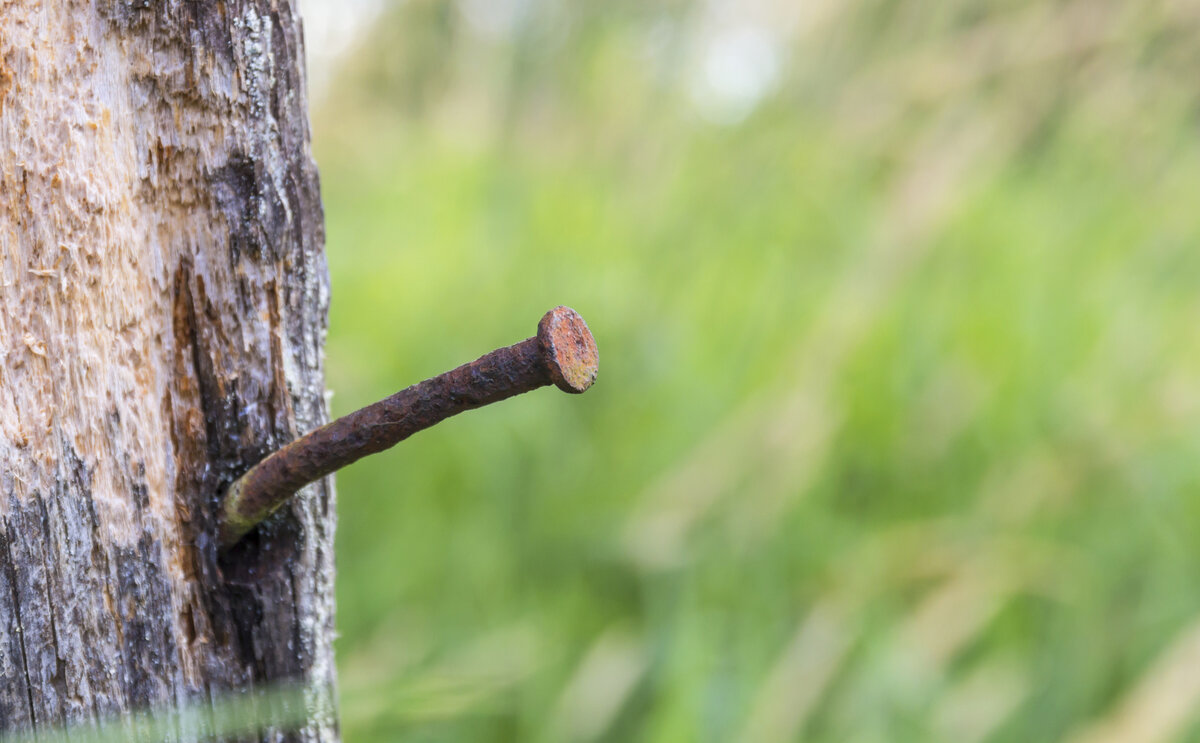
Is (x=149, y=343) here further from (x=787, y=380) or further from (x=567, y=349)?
(x=787, y=380)

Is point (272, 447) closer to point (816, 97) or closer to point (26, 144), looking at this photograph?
point (26, 144)

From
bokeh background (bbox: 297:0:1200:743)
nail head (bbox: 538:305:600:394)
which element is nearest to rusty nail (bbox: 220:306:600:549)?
nail head (bbox: 538:305:600:394)

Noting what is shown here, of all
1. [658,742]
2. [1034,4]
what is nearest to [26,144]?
[658,742]

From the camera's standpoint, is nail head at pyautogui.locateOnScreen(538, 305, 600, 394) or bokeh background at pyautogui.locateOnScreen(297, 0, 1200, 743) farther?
bokeh background at pyautogui.locateOnScreen(297, 0, 1200, 743)

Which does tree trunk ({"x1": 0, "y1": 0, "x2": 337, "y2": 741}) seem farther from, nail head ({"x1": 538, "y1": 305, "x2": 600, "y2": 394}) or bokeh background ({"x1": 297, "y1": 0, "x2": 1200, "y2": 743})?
bokeh background ({"x1": 297, "y1": 0, "x2": 1200, "y2": 743})

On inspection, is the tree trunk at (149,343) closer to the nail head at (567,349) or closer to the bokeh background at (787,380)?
the nail head at (567,349)

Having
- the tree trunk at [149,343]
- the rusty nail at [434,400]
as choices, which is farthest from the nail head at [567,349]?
the tree trunk at [149,343]

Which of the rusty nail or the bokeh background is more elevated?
the bokeh background
